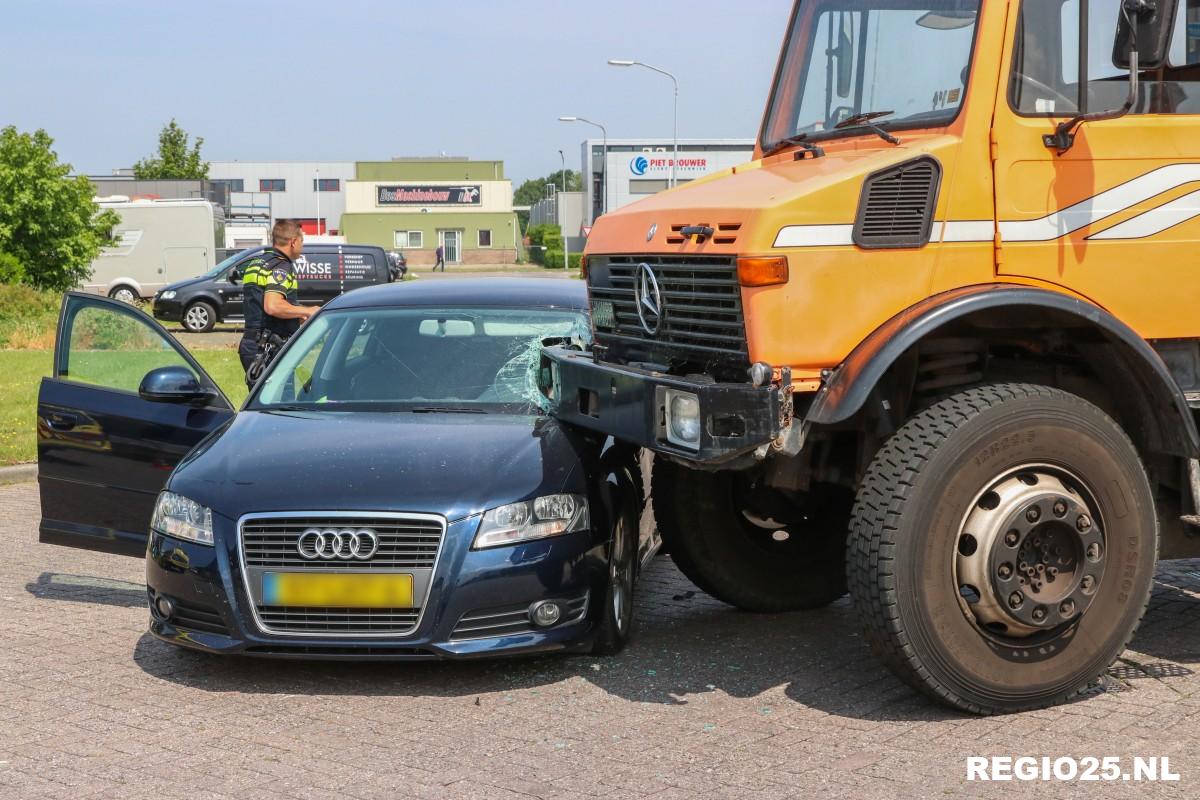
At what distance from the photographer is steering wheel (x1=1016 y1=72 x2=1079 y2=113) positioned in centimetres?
529

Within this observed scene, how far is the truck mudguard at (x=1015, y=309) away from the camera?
16.1 feet

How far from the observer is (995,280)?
523 cm

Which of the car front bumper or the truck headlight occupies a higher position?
the truck headlight

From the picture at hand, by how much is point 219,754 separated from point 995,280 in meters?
3.10

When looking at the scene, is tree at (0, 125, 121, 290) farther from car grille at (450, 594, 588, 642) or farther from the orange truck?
the orange truck

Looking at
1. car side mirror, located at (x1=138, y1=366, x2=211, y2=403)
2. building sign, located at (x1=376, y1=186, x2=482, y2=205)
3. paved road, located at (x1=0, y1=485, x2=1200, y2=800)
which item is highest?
building sign, located at (x1=376, y1=186, x2=482, y2=205)

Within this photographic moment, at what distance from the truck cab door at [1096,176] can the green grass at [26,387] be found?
4.41 meters

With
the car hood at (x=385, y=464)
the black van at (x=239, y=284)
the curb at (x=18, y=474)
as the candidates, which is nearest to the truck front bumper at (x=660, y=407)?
the car hood at (x=385, y=464)

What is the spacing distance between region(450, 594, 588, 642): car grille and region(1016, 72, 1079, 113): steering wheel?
2.61 metres

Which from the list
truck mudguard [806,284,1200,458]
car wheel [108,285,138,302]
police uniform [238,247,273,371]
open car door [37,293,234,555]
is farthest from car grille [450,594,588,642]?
car wheel [108,285,138,302]

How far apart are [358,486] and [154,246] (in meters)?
36.7

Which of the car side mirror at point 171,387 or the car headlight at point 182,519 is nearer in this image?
the car headlight at point 182,519

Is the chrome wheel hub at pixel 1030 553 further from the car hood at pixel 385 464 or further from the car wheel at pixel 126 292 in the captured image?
the car wheel at pixel 126 292

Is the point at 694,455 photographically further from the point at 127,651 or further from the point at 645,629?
the point at 127,651
